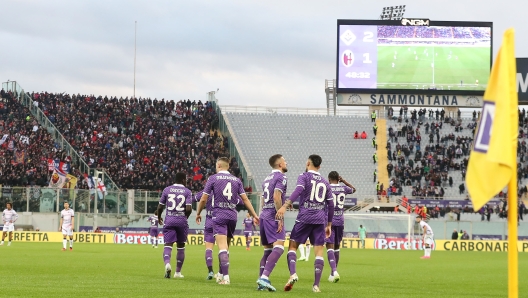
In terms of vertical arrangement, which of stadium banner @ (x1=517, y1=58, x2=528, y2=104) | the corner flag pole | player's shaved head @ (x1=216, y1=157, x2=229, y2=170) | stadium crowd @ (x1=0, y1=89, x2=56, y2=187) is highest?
stadium banner @ (x1=517, y1=58, x2=528, y2=104)

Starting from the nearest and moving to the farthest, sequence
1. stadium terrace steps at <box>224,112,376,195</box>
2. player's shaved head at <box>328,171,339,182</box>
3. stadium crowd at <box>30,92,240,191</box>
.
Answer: player's shaved head at <box>328,171,339,182</box> < stadium crowd at <box>30,92,240,191</box> < stadium terrace steps at <box>224,112,376,195</box>

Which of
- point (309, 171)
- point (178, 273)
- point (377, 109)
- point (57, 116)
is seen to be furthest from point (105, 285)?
point (377, 109)

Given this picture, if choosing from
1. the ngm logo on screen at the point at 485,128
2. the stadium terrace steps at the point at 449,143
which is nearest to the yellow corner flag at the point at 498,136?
the ngm logo on screen at the point at 485,128

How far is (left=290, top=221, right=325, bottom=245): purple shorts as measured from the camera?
1556cm

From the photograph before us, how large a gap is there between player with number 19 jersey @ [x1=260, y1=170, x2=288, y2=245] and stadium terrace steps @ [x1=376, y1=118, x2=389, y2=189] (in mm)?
51814

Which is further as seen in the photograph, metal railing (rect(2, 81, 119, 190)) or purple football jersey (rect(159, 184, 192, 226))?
metal railing (rect(2, 81, 119, 190))

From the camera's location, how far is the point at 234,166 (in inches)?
2562

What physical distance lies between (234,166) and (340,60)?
11.4 meters

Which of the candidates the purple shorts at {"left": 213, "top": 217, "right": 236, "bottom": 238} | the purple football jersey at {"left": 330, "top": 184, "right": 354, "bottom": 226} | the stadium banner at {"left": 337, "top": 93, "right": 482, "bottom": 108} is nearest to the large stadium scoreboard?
the stadium banner at {"left": 337, "top": 93, "right": 482, "bottom": 108}

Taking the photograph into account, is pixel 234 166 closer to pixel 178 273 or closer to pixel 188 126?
pixel 188 126

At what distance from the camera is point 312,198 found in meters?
15.6

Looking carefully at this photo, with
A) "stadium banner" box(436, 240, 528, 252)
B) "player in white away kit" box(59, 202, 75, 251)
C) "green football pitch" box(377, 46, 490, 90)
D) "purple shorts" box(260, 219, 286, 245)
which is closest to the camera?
"purple shorts" box(260, 219, 286, 245)

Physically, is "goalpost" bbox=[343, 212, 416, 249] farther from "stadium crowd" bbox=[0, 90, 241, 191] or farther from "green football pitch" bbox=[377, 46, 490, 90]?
"green football pitch" bbox=[377, 46, 490, 90]

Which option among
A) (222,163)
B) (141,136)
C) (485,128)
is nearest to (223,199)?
(222,163)
